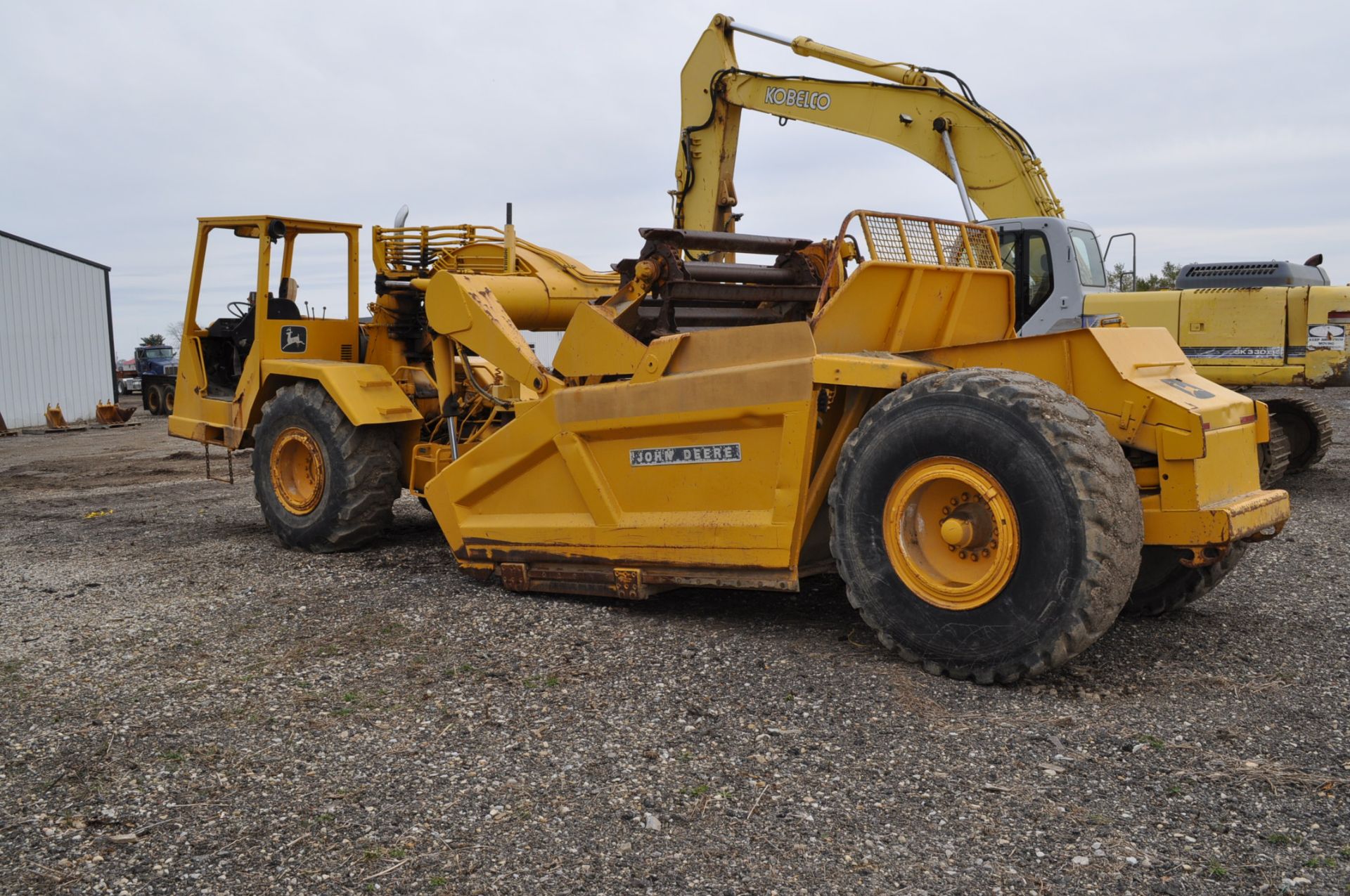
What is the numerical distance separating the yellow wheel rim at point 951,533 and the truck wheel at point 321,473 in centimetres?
393

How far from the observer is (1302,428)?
32.2 feet

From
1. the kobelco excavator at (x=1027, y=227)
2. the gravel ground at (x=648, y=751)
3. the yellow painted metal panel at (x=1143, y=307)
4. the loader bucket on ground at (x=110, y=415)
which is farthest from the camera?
the loader bucket on ground at (x=110, y=415)

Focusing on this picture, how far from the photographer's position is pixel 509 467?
577cm

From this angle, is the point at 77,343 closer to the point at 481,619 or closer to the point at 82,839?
the point at 481,619

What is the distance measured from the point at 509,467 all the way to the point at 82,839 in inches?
116

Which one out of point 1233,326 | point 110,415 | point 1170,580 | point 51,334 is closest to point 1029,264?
point 1233,326

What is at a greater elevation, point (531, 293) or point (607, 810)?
point (531, 293)

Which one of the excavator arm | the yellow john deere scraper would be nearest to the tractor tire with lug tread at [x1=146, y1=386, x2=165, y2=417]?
the excavator arm

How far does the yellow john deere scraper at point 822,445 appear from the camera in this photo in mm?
3959

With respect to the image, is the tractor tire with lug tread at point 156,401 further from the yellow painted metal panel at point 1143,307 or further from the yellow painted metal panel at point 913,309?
the yellow painted metal panel at point 913,309

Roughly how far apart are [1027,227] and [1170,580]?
5.15 m

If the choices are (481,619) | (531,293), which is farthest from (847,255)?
(481,619)

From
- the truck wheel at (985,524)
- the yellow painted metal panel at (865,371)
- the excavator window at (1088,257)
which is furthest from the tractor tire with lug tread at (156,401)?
the truck wheel at (985,524)

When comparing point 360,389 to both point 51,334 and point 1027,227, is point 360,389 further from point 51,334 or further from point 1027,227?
point 51,334
